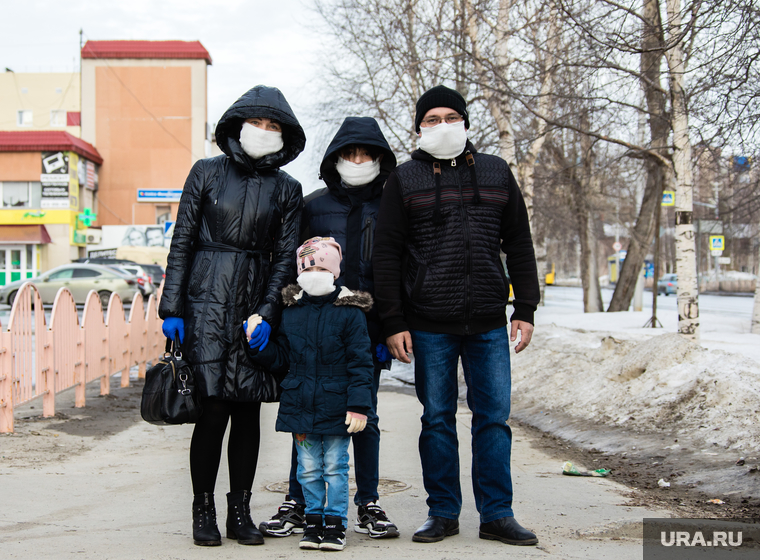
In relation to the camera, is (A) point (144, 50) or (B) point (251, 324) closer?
(B) point (251, 324)

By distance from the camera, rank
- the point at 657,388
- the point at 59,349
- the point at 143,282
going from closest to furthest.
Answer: the point at 657,388, the point at 59,349, the point at 143,282

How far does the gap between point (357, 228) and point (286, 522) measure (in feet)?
4.94

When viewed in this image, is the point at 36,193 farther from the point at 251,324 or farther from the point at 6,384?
the point at 251,324

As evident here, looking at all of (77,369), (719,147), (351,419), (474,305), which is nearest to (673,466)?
(474,305)

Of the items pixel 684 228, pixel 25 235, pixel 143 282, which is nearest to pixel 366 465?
pixel 684 228

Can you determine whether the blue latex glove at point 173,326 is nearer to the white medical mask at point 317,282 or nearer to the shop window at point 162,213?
the white medical mask at point 317,282

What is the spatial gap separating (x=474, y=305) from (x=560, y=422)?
419 centimetres

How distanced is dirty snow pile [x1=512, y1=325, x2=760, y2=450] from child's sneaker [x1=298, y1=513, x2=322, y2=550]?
130 inches

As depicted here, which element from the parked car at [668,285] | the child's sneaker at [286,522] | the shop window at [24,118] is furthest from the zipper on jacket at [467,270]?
the shop window at [24,118]

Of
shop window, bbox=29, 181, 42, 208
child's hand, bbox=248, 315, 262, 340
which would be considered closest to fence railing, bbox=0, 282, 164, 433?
child's hand, bbox=248, 315, 262, 340

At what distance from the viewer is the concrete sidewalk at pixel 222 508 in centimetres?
332

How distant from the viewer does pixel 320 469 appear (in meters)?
3.52

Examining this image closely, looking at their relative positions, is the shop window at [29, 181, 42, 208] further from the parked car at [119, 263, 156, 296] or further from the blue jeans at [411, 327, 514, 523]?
the blue jeans at [411, 327, 514, 523]

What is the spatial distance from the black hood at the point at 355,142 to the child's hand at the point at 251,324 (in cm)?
88
